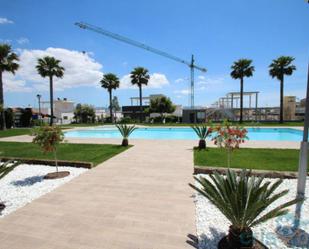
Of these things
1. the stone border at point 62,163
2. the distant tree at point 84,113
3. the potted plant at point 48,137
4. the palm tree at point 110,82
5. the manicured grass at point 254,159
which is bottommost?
the stone border at point 62,163

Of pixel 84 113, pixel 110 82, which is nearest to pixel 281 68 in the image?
pixel 110 82

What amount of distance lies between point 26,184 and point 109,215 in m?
3.65

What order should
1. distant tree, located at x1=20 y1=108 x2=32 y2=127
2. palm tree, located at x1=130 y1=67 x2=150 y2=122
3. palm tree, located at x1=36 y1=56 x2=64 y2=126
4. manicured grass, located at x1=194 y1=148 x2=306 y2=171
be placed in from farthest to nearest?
palm tree, located at x1=130 y1=67 x2=150 y2=122, distant tree, located at x1=20 y1=108 x2=32 y2=127, palm tree, located at x1=36 y1=56 x2=64 y2=126, manicured grass, located at x1=194 y1=148 x2=306 y2=171

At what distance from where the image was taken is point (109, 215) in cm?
430

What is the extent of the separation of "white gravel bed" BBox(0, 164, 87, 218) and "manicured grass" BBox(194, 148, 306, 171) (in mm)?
4759

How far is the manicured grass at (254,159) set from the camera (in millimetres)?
7538

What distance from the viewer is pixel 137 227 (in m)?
3.85

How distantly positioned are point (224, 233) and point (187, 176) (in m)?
3.03

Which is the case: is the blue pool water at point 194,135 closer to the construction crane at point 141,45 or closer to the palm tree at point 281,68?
the palm tree at point 281,68

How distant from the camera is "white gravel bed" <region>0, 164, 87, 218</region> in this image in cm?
520

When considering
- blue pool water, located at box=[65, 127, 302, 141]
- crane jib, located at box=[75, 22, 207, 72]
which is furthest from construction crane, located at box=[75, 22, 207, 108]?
blue pool water, located at box=[65, 127, 302, 141]

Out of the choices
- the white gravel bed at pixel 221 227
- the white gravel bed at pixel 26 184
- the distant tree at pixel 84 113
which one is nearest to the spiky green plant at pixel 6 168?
the white gravel bed at pixel 26 184

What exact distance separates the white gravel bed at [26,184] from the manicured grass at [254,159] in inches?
187

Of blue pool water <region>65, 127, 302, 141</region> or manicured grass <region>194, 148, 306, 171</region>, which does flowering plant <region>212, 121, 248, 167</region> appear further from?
blue pool water <region>65, 127, 302, 141</region>
